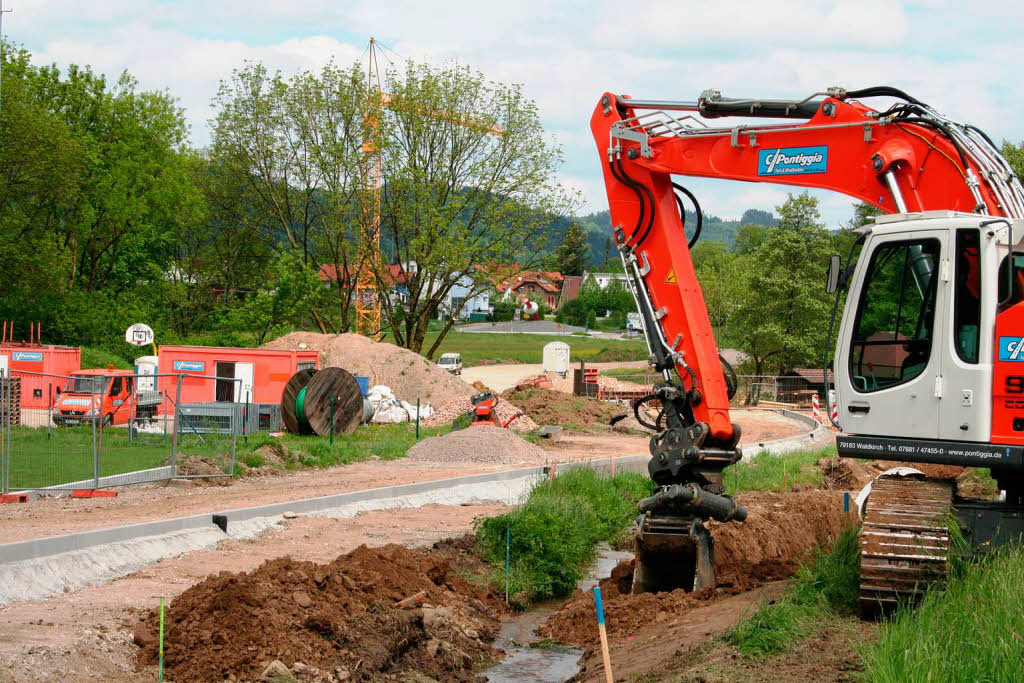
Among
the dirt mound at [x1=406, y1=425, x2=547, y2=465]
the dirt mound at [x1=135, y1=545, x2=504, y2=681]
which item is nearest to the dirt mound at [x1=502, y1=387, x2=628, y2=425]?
the dirt mound at [x1=406, y1=425, x2=547, y2=465]

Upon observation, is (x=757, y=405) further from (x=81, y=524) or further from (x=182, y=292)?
(x=81, y=524)

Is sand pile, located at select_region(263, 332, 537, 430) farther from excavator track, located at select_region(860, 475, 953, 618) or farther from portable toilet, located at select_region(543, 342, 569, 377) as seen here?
excavator track, located at select_region(860, 475, 953, 618)

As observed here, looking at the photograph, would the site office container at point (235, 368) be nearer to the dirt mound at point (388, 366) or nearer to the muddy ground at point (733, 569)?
the dirt mound at point (388, 366)

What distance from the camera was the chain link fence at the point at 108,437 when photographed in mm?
17219

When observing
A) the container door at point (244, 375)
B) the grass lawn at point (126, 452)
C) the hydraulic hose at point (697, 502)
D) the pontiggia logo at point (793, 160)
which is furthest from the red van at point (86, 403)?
the pontiggia logo at point (793, 160)

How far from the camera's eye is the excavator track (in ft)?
27.7

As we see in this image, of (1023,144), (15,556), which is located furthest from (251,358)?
(1023,144)

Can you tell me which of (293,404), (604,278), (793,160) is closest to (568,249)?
(293,404)

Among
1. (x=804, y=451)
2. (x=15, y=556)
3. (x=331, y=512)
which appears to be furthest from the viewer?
(x=804, y=451)

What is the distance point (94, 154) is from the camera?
171ft

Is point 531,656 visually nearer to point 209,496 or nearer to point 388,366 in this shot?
point 209,496

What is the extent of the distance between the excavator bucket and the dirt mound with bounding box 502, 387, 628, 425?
2596cm

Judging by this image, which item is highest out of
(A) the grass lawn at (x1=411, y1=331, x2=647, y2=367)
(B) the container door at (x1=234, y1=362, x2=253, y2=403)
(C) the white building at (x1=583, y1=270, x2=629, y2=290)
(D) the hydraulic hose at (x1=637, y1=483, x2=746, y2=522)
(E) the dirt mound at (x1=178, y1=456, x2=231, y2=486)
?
(C) the white building at (x1=583, y1=270, x2=629, y2=290)

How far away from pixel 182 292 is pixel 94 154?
10.3m
